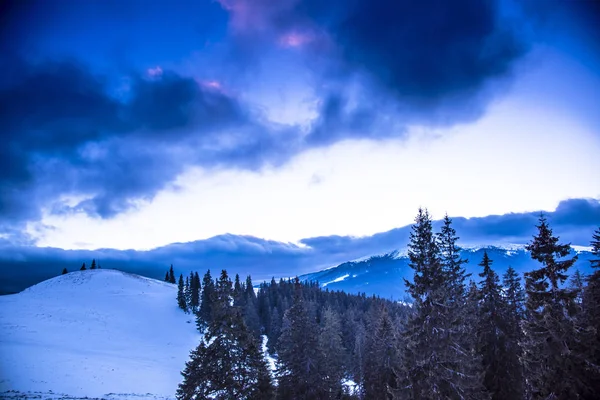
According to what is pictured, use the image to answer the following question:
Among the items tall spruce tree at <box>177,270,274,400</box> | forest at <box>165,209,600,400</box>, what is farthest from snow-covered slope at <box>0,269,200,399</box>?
forest at <box>165,209,600,400</box>

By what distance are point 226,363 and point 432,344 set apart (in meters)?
13.5

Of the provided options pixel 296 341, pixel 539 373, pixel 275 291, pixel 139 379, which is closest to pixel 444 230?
pixel 539 373

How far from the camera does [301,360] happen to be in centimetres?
3098

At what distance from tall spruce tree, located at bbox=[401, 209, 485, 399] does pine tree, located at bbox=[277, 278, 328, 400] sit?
1293 centimetres

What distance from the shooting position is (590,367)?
1606 cm

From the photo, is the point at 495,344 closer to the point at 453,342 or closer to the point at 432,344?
the point at 453,342

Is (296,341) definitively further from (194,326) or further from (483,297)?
(194,326)

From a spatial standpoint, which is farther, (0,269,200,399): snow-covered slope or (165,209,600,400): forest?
(0,269,200,399): snow-covered slope

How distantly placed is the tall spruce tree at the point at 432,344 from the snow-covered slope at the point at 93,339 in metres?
34.5

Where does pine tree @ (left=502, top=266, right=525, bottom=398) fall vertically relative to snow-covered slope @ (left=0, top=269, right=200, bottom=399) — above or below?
above

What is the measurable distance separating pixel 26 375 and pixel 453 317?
45.9 metres

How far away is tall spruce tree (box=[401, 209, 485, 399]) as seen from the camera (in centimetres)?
1780

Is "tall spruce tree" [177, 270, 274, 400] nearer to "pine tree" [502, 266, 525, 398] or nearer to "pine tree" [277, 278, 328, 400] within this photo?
"pine tree" [277, 278, 328, 400]

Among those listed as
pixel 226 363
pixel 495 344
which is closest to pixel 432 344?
pixel 495 344
